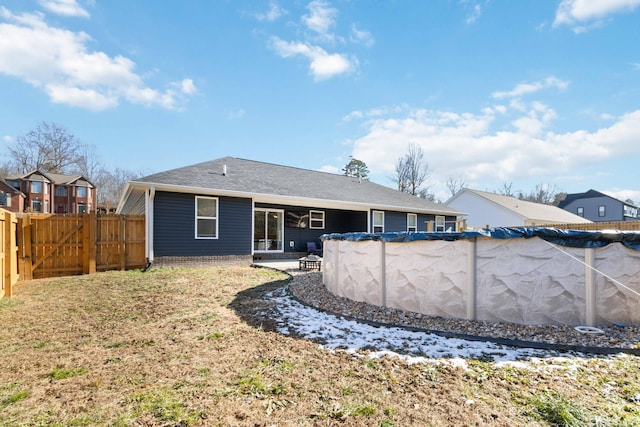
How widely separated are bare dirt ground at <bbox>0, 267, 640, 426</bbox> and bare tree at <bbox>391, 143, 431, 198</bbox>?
30698 mm

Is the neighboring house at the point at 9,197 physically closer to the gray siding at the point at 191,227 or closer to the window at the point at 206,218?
the gray siding at the point at 191,227

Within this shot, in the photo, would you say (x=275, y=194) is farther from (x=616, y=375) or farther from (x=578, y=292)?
(x=616, y=375)

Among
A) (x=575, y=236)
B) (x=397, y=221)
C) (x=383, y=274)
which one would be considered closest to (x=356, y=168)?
(x=397, y=221)

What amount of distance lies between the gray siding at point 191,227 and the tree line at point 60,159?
2532 centimetres

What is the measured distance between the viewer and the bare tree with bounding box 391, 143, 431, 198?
32562mm

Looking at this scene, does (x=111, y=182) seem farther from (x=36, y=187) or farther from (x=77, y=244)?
(x=77, y=244)

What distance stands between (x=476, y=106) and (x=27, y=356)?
52.9 ft

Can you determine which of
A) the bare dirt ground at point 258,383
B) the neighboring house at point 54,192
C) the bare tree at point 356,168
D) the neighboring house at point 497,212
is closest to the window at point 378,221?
the bare dirt ground at point 258,383

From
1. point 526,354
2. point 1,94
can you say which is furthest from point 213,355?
point 1,94

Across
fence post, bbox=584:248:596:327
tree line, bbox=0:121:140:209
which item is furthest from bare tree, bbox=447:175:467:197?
fence post, bbox=584:248:596:327

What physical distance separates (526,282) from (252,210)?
920 cm

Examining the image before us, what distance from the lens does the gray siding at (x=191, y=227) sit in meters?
9.83

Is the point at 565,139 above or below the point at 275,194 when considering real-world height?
above

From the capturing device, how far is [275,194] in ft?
38.2
